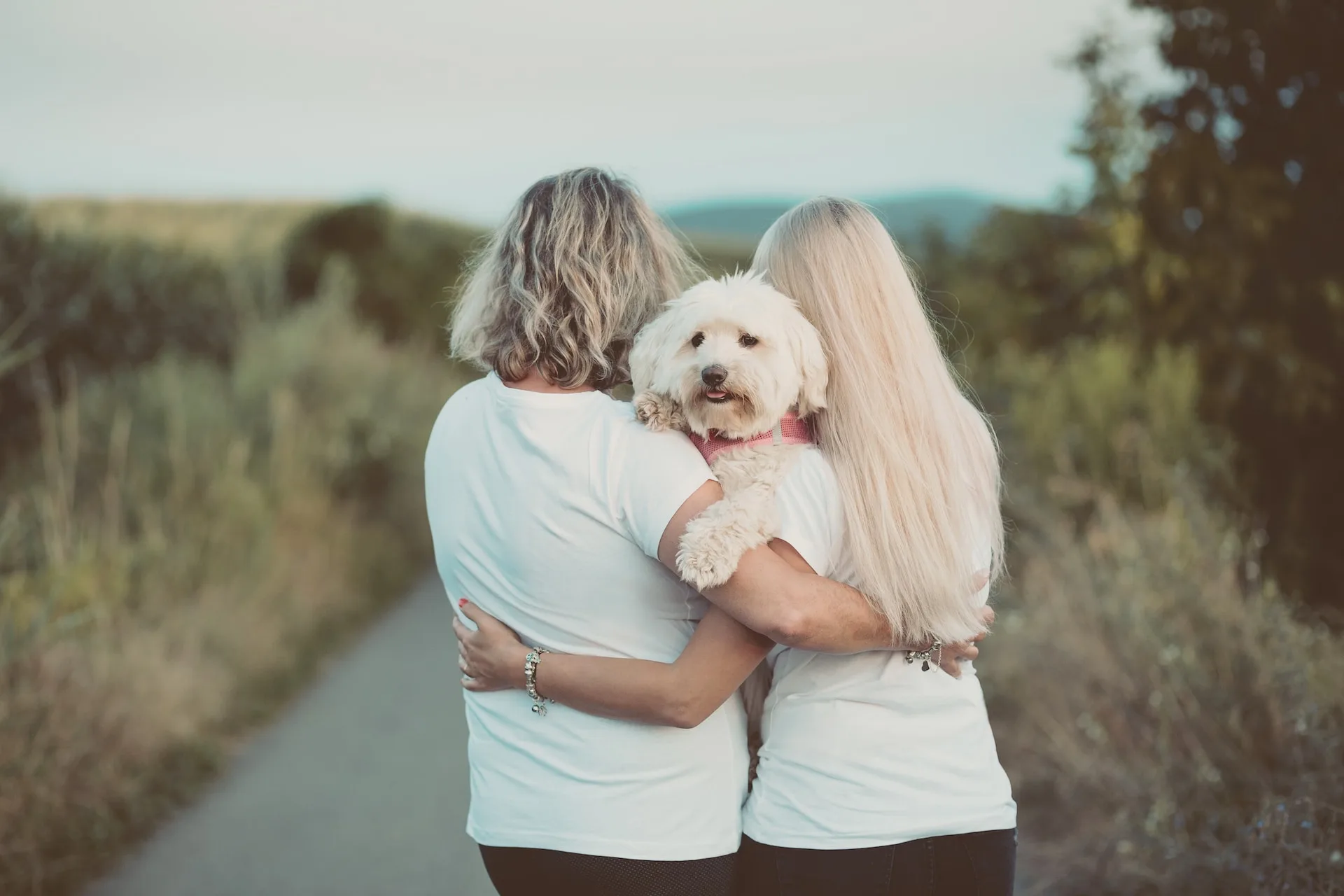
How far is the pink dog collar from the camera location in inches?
102

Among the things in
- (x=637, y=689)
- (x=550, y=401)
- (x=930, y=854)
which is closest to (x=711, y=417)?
Answer: (x=550, y=401)

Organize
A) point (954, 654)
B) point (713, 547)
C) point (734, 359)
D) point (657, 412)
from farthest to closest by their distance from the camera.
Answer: point (734, 359), point (657, 412), point (954, 654), point (713, 547)

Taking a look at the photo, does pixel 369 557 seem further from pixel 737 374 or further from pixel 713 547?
pixel 713 547

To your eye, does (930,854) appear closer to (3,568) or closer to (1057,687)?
(1057,687)

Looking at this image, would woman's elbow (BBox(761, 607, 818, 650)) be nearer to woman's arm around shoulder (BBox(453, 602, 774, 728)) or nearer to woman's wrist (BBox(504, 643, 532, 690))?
woman's arm around shoulder (BBox(453, 602, 774, 728))

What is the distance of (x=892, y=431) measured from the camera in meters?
2.23

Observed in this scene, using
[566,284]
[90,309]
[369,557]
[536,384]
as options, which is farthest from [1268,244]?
[90,309]

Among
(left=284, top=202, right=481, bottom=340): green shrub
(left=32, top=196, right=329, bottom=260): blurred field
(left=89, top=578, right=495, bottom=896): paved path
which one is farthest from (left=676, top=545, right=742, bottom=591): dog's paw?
(left=284, top=202, right=481, bottom=340): green shrub

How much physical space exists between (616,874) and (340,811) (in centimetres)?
334

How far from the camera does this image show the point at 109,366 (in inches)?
370

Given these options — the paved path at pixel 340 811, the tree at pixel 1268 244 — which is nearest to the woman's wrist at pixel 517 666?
the paved path at pixel 340 811

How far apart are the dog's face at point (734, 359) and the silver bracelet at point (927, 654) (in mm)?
576

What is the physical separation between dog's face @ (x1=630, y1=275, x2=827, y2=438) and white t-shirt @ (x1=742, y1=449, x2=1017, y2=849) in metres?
0.28

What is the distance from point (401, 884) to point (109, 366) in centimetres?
656
